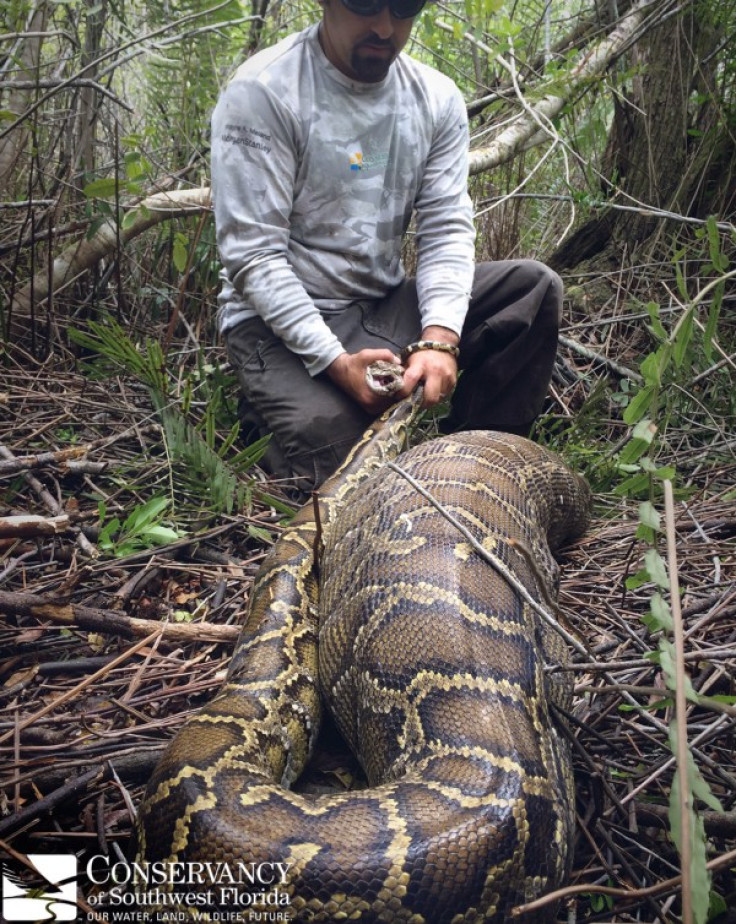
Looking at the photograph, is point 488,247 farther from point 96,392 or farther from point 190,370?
point 96,392

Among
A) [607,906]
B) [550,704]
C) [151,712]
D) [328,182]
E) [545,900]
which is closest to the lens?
[545,900]

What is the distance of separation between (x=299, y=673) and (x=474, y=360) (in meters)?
2.89

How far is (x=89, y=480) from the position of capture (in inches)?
155

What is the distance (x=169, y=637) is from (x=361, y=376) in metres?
1.89

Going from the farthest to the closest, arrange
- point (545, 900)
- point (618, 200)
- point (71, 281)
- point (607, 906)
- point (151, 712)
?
point (618, 200)
point (71, 281)
point (151, 712)
point (607, 906)
point (545, 900)

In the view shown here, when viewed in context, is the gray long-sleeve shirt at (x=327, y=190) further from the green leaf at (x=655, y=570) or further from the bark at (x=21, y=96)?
the green leaf at (x=655, y=570)

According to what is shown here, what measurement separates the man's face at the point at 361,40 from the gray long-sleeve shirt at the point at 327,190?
Answer: 0.09 meters

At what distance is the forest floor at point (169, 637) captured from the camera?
219 cm

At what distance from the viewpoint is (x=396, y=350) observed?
4.93m

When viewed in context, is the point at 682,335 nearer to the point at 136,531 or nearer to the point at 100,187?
the point at 136,531

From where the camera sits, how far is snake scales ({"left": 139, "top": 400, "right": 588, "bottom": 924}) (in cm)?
184

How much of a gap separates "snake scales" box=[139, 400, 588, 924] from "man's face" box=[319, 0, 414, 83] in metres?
2.32

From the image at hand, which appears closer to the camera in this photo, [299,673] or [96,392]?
[299,673]

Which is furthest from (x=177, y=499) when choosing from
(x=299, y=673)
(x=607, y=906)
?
(x=607, y=906)
